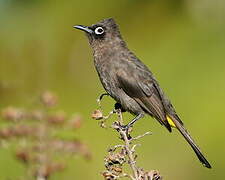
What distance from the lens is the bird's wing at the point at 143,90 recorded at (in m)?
6.23

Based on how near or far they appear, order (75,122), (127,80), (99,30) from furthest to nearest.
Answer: (99,30) → (127,80) → (75,122)

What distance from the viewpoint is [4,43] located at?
11344 millimetres

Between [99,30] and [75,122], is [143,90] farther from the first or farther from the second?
[75,122]

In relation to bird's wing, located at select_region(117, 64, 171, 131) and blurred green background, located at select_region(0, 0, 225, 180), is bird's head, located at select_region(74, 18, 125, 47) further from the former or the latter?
blurred green background, located at select_region(0, 0, 225, 180)

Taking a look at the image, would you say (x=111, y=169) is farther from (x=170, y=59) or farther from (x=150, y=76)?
(x=170, y=59)

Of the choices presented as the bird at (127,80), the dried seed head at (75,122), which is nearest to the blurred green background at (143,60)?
the bird at (127,80)

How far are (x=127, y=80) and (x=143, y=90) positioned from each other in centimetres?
17

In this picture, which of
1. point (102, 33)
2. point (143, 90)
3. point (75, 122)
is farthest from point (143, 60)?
point (75, 122)

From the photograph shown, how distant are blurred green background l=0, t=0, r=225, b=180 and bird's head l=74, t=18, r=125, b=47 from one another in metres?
2.04

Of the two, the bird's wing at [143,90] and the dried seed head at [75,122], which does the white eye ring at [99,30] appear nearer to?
the bird's wing at [143,90]

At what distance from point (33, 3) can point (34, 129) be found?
7.03 meters

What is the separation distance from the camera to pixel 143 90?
6363mm

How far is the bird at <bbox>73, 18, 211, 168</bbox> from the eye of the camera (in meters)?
6.23

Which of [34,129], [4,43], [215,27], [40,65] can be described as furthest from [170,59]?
[34,129]
